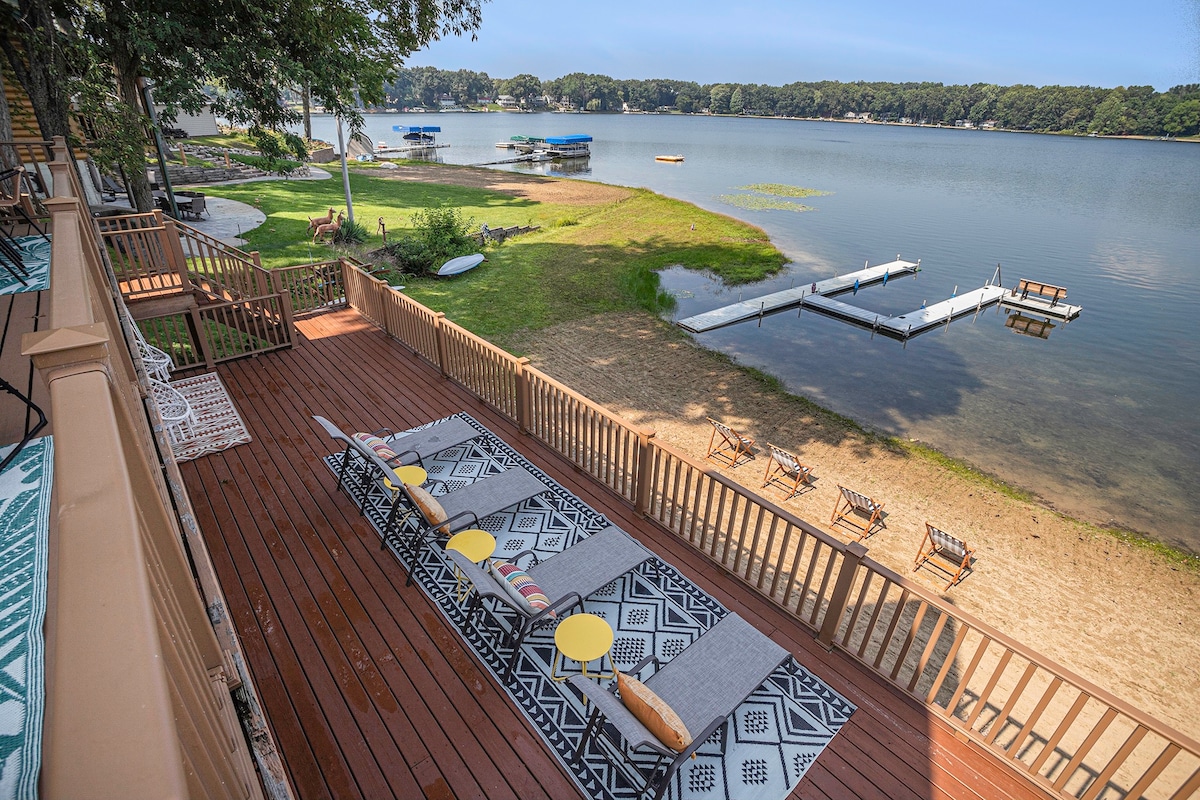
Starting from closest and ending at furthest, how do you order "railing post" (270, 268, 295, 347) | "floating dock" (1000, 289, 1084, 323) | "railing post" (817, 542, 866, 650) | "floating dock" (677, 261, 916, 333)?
1. "railing post" (817, 542, 866, 650)
2. "railing post" (270, 268, 295, 347)
3. "floating dock" (677, 261, 916, 333)
4. "floating dock" (1000, 289, 1084, 323)

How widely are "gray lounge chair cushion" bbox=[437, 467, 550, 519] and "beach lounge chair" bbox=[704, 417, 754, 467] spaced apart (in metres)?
5.64

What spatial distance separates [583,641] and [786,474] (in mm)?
7198

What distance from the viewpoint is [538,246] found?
24875 millimetres

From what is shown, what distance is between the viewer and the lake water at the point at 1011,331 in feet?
→ 42.2

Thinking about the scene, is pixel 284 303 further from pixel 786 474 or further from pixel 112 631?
pixel 112 631

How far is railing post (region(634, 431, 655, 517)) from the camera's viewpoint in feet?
18.3

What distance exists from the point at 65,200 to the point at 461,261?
1586 centimetres

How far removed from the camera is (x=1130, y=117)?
9431 centimetres

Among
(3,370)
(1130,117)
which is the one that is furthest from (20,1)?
(1130,117)

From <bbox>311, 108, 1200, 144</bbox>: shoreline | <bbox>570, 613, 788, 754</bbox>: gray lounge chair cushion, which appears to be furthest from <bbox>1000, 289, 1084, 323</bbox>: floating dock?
<bbox>311, 108, 1200, 144</bbox>: shoreline

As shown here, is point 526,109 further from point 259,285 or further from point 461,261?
point 259,285

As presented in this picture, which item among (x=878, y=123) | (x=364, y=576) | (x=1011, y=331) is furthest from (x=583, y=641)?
(x=878, y=123)

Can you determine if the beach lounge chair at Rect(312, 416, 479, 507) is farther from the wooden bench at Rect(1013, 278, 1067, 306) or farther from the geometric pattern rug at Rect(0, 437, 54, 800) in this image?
the wooden bench at Rect(1013, 278, 1067, 306)

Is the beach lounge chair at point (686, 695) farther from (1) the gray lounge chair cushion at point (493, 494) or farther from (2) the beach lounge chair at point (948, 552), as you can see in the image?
(2) the beach lounge chair at point (948, 552)
